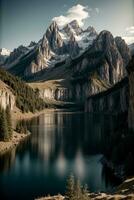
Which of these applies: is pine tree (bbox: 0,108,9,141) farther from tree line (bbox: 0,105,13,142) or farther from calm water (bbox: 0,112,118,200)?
calm water (bbox: 0,112,118,200)

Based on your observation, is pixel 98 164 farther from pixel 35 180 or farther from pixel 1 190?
pixel 1 190

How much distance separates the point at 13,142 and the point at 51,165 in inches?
1611

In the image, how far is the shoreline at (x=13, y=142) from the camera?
14793cm

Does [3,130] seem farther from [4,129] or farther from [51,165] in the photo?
[51,165]

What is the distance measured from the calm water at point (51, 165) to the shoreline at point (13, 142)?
9.62ft

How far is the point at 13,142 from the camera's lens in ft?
529

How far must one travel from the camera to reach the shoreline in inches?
5824

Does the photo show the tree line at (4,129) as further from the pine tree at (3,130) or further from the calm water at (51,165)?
the calm water at (51,165)

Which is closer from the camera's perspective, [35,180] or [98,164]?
[35,180]

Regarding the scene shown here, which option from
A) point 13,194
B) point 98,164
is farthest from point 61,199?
point 98,164

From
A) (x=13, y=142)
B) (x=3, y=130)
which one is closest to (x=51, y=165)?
(x=13, y=142)

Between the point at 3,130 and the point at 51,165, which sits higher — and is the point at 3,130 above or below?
above

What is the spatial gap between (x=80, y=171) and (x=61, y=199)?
39.5 m

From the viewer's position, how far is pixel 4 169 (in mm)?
117875
